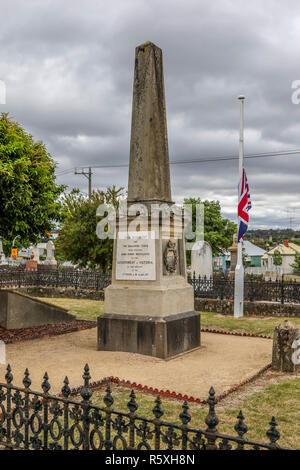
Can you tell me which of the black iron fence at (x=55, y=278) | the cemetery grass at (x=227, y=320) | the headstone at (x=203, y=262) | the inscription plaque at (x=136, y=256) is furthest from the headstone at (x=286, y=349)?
the black iron fence at (x=55, y=278)

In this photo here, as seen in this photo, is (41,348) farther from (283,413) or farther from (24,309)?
(283,413)

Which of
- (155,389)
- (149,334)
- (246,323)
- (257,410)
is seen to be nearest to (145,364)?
(149,334)

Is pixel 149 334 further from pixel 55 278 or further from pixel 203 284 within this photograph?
pixel 55 278

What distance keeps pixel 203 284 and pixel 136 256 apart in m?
8.60

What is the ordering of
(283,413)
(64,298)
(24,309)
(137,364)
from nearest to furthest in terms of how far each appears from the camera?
(283,413), (137,364), (24,309), (64,298)

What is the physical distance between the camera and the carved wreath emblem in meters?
9.13

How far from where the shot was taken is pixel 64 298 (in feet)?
68.7

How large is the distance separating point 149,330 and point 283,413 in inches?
137

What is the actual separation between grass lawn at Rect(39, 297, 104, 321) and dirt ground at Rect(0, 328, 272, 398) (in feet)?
15.6

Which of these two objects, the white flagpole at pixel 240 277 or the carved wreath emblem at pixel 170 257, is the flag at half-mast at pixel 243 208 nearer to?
the white flagpole at pixel 240 277

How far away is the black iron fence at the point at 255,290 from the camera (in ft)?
50.5
